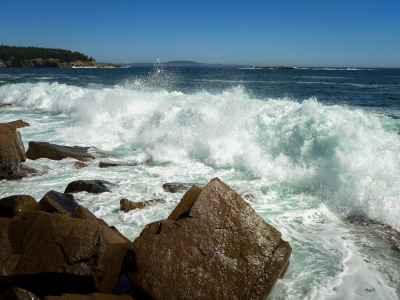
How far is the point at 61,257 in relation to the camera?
269 centimetres

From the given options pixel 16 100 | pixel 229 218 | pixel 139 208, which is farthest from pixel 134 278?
pixel 16 100

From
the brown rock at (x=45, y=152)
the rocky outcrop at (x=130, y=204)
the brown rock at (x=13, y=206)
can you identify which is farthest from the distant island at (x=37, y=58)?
the brown rock at (x=13, y=206)

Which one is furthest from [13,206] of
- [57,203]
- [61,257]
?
[61,257]

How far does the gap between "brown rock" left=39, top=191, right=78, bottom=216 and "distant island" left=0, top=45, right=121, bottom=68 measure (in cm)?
10694

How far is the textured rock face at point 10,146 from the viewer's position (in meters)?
6.23

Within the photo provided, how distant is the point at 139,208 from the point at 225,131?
442 cm

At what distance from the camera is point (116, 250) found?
111 inches

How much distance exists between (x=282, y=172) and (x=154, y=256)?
4.67 m

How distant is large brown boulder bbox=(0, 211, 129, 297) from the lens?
265 cm

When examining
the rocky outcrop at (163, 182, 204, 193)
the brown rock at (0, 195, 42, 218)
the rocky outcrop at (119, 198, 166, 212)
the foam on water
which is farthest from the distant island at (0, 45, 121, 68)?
the brown rock at (0, 195, 42, 218)

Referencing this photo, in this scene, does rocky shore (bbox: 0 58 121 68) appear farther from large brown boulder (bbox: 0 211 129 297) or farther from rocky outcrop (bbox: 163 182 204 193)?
large brown boulder (bbox: 0 211 129 297)

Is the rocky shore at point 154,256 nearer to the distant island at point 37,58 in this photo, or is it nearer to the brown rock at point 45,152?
the brown rock at point 45,152

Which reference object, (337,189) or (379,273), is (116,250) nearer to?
(379,273)

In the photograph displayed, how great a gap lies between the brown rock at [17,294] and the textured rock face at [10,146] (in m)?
4.54
